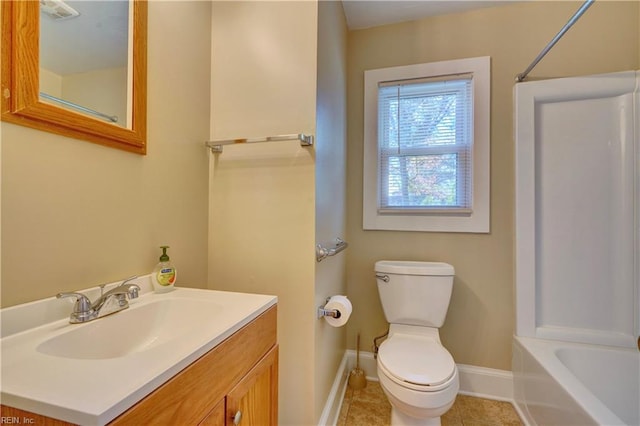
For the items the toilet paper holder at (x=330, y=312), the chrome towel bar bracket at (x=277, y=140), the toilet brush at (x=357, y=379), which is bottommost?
the toilet brush at (x=357, y=379)

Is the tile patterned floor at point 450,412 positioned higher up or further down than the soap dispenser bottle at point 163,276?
further down

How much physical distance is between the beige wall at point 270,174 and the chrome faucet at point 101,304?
1.72ft

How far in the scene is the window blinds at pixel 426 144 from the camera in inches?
69.9

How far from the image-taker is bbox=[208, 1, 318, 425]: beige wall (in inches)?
48.1

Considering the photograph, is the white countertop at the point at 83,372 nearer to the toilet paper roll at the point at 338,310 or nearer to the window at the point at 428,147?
the toilet paper roll at the point at 338,310

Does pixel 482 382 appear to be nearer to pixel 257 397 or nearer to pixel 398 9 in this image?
pixel 257 397

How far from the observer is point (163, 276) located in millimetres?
997

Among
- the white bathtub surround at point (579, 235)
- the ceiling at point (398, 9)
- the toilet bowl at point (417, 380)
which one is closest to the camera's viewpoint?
the toilet bowl at point (417, 380)

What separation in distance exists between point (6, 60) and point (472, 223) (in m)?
2.08

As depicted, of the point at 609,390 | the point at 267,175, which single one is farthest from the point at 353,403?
the point at 267,175

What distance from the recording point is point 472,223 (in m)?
1.74

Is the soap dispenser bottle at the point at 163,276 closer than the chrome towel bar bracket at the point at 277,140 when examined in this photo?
Yes

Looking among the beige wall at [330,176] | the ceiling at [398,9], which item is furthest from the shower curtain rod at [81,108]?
the ceiling at [398,9]

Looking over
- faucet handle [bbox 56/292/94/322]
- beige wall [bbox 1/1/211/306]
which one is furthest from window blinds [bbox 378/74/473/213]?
faucet handle [bbox 56/292/94/322]
